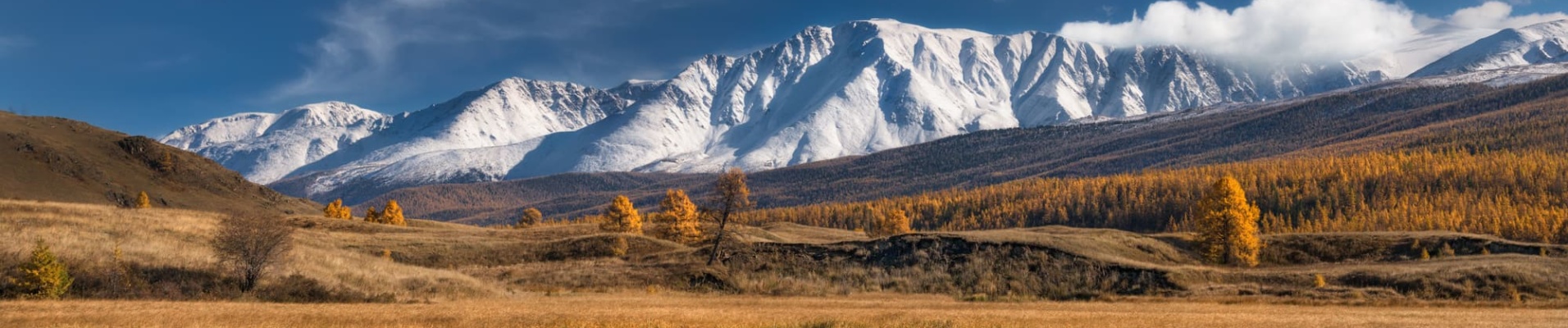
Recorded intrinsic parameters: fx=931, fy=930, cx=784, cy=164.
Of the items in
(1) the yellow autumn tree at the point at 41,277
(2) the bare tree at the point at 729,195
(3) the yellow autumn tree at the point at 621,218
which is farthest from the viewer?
(3) the yellow autumn tree at the point at 621,218

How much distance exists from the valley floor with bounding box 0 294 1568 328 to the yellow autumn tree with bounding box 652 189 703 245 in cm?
5885

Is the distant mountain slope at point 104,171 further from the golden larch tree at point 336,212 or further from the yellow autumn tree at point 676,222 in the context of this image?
the yellow autumn tree at point 676,222

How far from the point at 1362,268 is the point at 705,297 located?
35.8 metres

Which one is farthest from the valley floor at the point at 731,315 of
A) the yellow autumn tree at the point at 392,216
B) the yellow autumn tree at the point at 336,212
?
the yellow autumn tree at the point at 336,212

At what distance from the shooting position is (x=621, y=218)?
11288 centimetres

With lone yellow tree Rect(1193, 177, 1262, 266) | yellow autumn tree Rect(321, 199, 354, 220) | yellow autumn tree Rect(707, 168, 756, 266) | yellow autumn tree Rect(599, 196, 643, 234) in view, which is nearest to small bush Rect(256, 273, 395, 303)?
yellow autumn tree Rect(707, 168, 756, 266)

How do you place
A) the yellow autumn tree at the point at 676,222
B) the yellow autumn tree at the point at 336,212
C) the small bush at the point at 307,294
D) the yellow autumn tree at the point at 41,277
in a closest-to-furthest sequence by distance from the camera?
the yellow autumn tree at the point at 41,277, the small bush at the point at 307,294, the yellow autumn tree at the point at 676,222, the yellow autumn tree at the point at 336,212

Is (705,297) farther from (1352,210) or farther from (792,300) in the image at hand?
(1352,210)

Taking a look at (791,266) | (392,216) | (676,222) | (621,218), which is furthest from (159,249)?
(392,216)

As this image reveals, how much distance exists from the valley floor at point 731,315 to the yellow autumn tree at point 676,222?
58851 mm

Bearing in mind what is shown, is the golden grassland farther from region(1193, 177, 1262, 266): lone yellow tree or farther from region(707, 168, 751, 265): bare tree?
region(1193, 177, 1262, 266): lone yellow tree

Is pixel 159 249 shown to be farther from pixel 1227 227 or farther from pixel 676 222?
pixel 1227 227

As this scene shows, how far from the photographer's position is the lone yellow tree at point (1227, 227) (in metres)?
67.1

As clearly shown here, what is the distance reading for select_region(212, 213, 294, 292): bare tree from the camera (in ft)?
131
